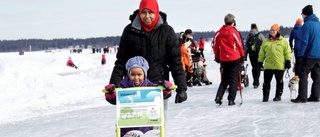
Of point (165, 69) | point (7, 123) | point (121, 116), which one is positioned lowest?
point (7, 123)

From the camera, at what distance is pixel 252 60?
46.3 feet

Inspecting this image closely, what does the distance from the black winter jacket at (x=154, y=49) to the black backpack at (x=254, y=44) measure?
8.65 metres

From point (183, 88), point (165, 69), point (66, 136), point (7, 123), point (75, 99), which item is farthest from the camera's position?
point (75, 99)

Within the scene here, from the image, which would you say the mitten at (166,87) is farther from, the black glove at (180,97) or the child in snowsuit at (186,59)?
the child in snowsuit at (186,59)

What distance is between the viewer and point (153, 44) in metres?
5.42

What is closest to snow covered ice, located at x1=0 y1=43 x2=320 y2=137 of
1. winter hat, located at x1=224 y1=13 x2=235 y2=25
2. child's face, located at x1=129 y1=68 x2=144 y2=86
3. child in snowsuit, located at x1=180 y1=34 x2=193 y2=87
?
child in snowsuit, located at x1=180 y1=34 x2=193 y2=87

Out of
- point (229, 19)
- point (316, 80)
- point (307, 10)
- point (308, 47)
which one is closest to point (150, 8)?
point (229, 19)

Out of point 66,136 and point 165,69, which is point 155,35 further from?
point 66,136

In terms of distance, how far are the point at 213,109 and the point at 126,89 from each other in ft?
18.4

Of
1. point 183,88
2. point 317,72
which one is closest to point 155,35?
point 183,88

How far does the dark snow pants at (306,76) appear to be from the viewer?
1015 centimetres

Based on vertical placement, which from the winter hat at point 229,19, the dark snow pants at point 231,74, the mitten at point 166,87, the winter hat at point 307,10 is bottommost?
the dark snow pants at point 231,74

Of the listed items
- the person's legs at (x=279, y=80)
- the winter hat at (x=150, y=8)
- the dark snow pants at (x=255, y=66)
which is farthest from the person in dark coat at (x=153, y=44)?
the dark snow pants at (x=255, y=66)

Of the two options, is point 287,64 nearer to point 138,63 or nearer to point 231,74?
point 231,74
